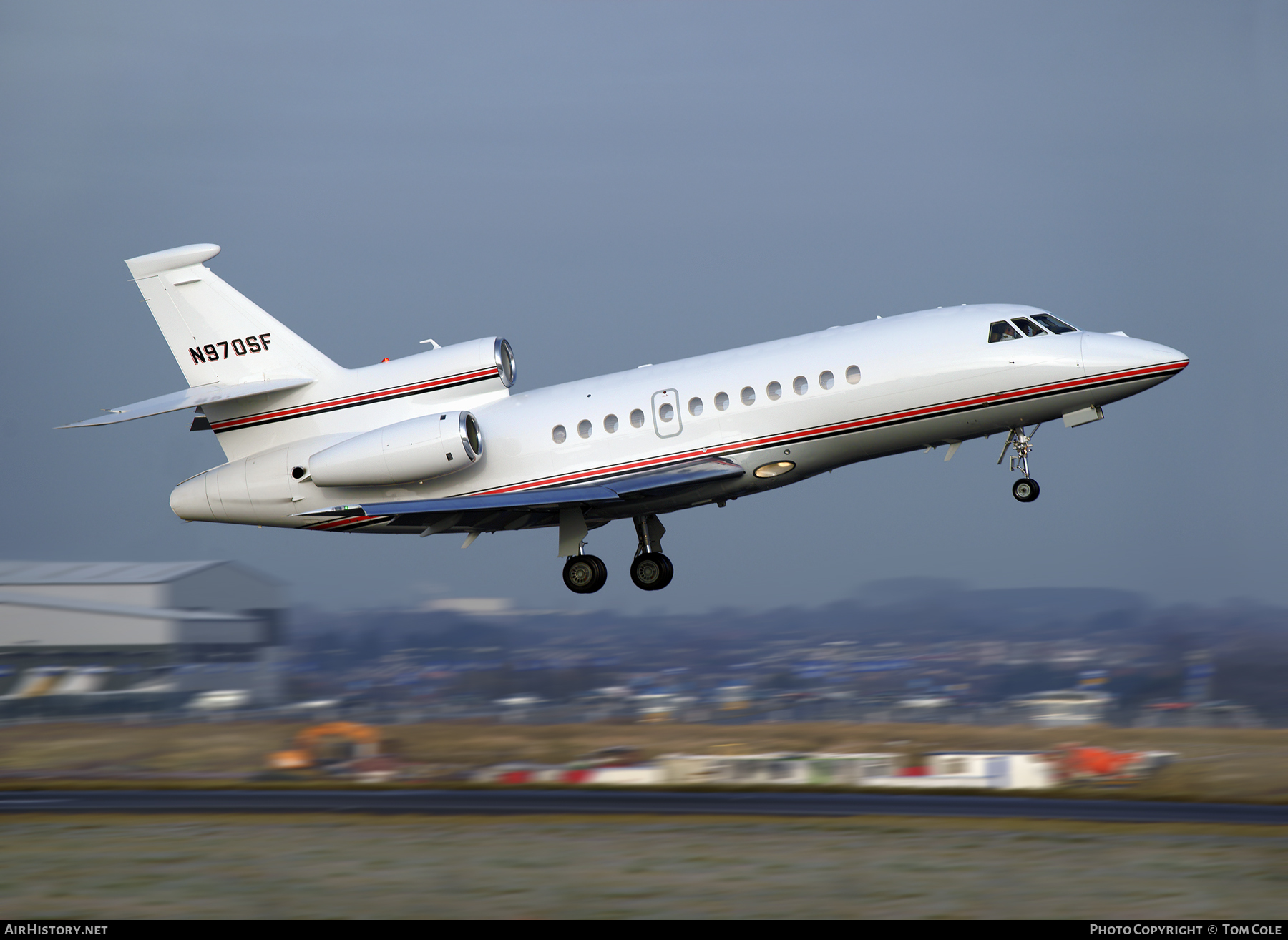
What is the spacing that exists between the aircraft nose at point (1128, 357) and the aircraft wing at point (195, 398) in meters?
14.8

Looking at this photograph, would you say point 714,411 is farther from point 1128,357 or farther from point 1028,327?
point 1128,357

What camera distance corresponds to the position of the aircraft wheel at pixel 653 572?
84.2 feet

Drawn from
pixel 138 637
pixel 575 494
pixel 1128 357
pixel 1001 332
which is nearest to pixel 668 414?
pixel 575 494

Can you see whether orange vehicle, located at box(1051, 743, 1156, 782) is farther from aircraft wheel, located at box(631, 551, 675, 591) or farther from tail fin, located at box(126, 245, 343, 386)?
tail fin, located at box(126, 245, 343, 386)

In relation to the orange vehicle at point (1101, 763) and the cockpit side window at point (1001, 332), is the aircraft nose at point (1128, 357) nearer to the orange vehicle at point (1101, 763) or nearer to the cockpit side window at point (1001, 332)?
the cockpit side window at point (1001, 332)

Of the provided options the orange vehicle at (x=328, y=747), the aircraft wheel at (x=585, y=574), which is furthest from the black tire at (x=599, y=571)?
the orange vehicle at (x=328, y=747)

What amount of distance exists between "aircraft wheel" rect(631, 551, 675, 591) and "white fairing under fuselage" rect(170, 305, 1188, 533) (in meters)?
1.32

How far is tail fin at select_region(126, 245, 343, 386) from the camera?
26.2 metres

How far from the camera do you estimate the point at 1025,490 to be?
2369 centimetres

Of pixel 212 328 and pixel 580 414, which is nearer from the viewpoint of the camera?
pixel 580 414

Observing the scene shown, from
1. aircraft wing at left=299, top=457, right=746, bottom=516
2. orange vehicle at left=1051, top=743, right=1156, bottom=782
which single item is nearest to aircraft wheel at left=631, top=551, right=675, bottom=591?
aircraft wing at left=299, top=457, right=746, bottom=516

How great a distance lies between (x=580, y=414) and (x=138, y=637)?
16.8 m
